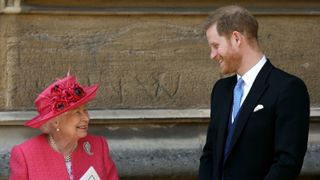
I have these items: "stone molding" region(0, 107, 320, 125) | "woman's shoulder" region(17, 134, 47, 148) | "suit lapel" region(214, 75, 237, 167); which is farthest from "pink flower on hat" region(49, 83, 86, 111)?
"stone molding" region(0, 107, 320, 125)

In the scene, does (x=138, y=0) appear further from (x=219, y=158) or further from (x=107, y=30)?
(x=219, y=158)

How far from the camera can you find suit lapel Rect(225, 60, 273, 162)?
341 centimetres

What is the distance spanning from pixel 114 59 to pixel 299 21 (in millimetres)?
1267

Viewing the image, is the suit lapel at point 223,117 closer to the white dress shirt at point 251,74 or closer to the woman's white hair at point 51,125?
the white dress shirt at point 251,74

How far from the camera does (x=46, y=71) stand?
485 cm

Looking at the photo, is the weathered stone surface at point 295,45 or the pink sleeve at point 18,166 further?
the weathered stone surface at point 295,45

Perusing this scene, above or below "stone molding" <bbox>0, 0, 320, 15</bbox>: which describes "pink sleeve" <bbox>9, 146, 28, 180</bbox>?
below

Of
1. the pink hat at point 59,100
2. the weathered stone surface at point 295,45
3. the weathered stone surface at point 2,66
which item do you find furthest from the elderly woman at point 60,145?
the weathered stone surface at point 295,45

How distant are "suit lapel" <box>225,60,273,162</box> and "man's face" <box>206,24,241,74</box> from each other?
0.39 ft

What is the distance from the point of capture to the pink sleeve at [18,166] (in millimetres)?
3748

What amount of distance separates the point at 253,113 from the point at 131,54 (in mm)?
1714

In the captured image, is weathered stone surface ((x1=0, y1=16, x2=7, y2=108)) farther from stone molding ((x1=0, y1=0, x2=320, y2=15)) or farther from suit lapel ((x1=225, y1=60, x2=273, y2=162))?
suit lapel ((x1=225, y1=60, x2=273, y2=162))

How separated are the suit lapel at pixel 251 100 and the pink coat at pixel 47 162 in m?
0.78

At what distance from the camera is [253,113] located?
134 inches
